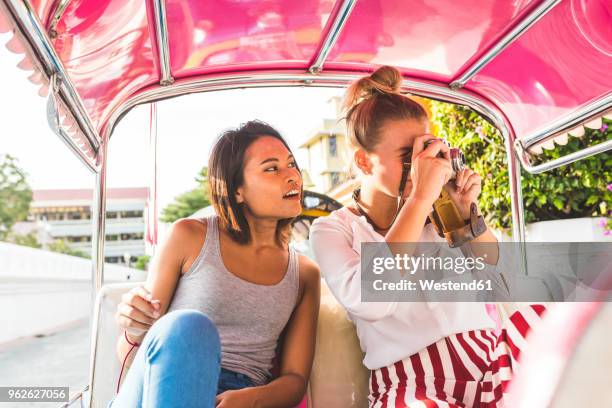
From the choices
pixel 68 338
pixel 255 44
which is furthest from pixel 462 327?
pixel 68 338

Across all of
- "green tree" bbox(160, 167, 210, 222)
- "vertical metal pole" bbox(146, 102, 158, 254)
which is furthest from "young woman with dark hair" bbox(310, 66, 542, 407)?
"green tree" bbox(160, 167, 210, 222)

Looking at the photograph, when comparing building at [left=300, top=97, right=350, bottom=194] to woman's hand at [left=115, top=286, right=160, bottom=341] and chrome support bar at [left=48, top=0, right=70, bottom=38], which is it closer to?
woman's hand at [left=115, top=286, right=160, bottom=341]

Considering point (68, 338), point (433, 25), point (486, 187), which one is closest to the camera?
point (433, 25)

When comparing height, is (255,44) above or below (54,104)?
above

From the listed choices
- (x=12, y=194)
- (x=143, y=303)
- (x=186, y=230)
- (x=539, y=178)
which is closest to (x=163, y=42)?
(x=186, y=230)

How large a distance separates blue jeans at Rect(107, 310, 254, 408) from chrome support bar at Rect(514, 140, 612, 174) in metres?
1.37

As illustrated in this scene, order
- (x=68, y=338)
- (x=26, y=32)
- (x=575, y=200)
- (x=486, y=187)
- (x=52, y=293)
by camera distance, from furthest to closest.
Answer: (x=52, y=293) → (x=68, y=338) → (x=486, y=187) → (x=575, y=200) → (x=26, y=32)

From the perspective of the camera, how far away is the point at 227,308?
62.5 inches

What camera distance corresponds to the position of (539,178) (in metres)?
4.10

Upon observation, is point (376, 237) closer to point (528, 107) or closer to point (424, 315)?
point (424, 315)

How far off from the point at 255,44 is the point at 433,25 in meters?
0.59


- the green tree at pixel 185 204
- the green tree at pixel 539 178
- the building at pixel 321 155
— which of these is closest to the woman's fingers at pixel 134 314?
the green tree at pixel 539 178

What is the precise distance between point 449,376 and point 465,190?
519 mm

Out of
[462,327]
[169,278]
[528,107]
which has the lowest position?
[462,327]
